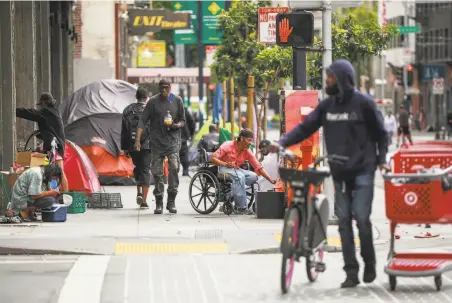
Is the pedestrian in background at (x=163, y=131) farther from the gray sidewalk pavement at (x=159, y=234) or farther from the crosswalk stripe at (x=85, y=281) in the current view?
the crosswalk stripe at (x=85, y=281)

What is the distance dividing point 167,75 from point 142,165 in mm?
32228

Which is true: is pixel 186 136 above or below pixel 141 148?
below

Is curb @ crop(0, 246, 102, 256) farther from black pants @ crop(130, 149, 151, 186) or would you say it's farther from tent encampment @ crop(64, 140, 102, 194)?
tent encampment @ crop(64, 140, 102, 194)

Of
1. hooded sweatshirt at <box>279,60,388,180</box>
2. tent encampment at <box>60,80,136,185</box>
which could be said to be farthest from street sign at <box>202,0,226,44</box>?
hooded sweatshirt at <box>279,60,388,180</box>

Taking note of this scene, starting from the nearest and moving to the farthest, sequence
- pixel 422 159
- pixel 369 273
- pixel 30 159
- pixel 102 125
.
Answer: pixel 369 273
pixel 422 159
pixel 30 159
pixel 102 125

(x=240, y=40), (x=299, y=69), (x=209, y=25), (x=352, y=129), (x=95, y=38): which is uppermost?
Result: (x=209, y=25)

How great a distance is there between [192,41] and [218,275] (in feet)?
130

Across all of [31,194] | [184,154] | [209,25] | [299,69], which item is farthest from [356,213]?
[209,25]

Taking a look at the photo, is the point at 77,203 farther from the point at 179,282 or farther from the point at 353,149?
the point at 353,149

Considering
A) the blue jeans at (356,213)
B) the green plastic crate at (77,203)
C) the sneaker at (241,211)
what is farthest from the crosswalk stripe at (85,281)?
the green plastic crate at (77,203)

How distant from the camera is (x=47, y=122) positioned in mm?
20438

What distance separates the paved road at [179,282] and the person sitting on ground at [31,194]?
12.4 feet

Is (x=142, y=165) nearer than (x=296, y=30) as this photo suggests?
No

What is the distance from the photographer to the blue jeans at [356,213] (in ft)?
38.3
